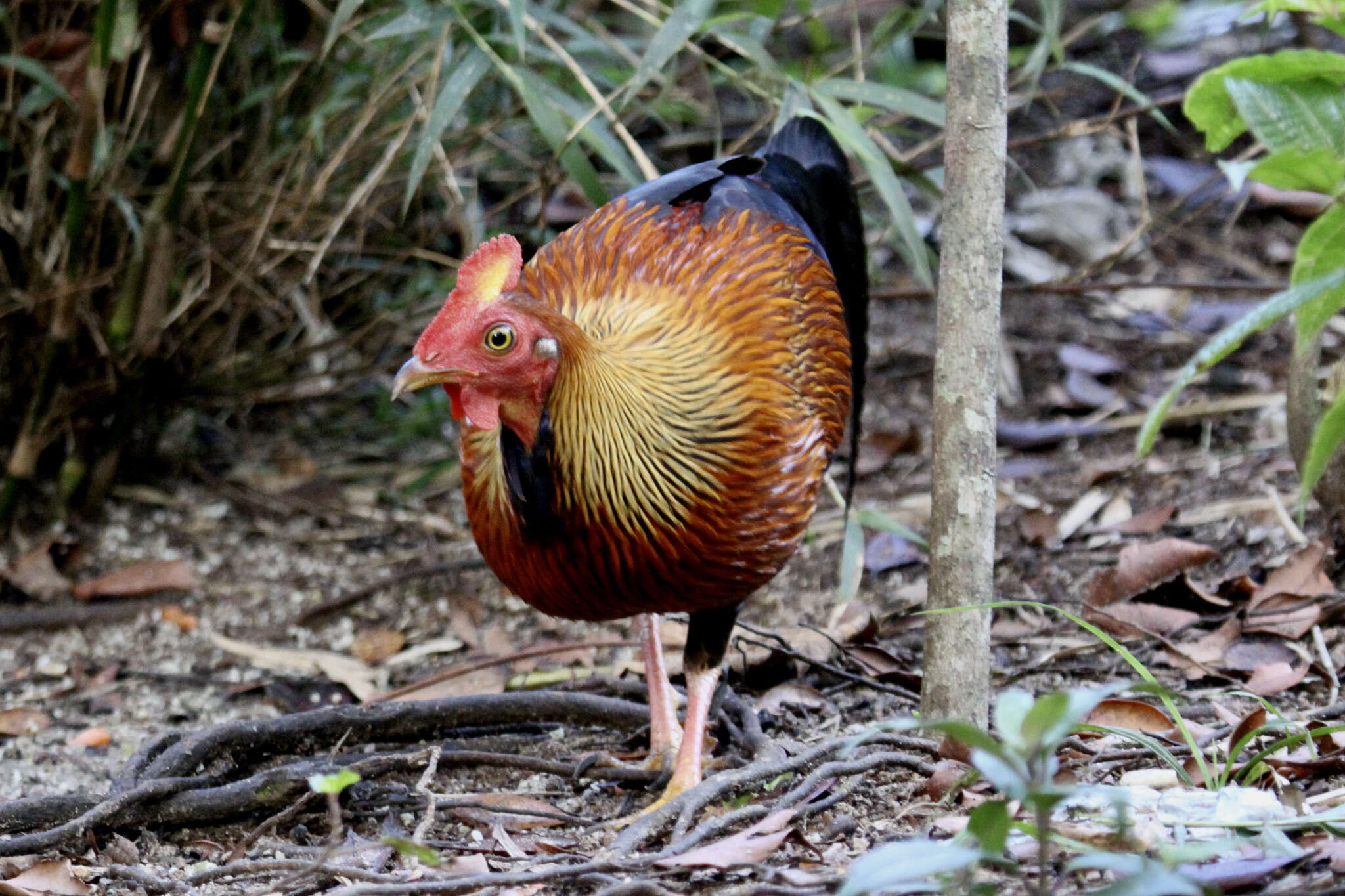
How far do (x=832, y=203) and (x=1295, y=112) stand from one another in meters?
1.66

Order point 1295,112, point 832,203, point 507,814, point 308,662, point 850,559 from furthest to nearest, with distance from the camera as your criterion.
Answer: point 308,662
point 832,203
point 850,559
point 507,814
point 1295,112

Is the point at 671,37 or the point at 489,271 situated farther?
the point at 671,37

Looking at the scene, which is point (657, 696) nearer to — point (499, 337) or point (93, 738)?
point (499, 337)

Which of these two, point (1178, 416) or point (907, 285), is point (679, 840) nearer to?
point (1178, 416)

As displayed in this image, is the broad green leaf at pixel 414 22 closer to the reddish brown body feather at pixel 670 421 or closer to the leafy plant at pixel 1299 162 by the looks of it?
the reddish brown body feather at pixel 670 421

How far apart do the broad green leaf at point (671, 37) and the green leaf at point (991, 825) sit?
1988mm

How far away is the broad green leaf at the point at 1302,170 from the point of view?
6.02 ft

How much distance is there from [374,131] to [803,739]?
7.84ft

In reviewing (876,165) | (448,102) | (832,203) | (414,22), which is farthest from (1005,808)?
(414,22)

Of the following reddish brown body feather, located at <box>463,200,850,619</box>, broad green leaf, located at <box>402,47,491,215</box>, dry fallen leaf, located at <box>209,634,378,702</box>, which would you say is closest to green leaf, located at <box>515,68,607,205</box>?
broad green leaf, located at <box>402,47,491,215</box>

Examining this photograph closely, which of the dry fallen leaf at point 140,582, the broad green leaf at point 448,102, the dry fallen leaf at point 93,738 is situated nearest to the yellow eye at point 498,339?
the broad green leaf at point 448,102

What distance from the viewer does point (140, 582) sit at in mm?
4449

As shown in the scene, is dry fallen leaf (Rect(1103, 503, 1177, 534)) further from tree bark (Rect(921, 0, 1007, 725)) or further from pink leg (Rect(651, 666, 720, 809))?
tree bark (Rect(921, 0, 1007, 725))

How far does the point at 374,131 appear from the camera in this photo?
4484 mm
